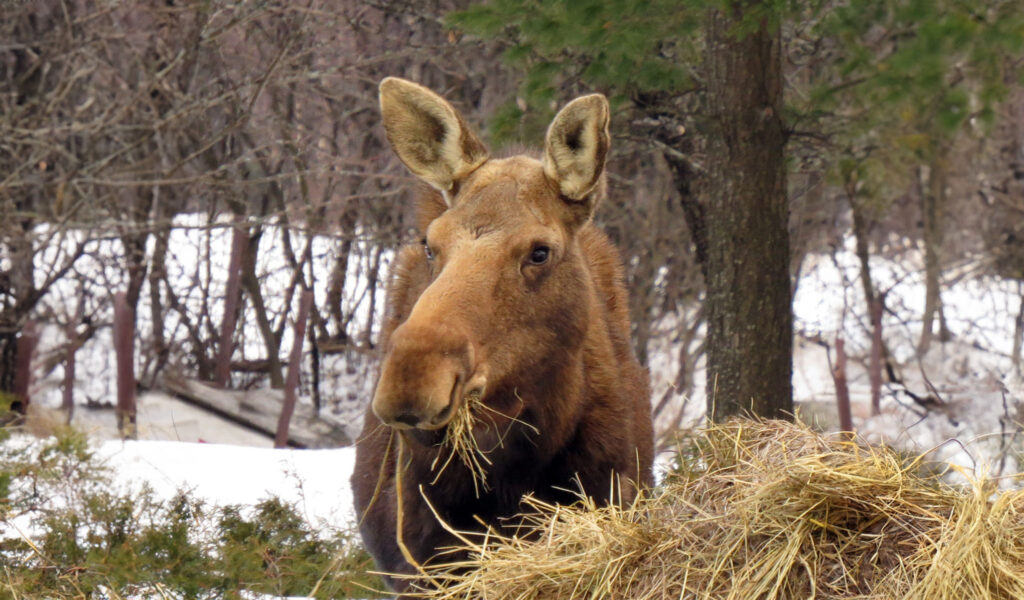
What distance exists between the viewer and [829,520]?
297 cm

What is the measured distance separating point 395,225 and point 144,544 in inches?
238

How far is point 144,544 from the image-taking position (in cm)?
546

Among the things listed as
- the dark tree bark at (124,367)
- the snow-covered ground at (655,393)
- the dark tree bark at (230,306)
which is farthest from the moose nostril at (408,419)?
the dark tree bark at (230,306)

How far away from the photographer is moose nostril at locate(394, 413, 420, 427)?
316 cm

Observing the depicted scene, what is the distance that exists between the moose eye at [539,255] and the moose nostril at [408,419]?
80 cm

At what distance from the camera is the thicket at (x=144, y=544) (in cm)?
493

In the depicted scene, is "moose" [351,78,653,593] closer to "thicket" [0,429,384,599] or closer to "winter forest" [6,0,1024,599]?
"winter forest" [6,0,1024,599]

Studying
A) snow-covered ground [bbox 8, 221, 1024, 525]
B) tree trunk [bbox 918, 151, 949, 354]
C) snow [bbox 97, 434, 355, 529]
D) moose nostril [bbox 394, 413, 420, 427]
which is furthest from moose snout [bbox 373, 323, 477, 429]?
tree trunk [bbox 918, 151, 949, 354]

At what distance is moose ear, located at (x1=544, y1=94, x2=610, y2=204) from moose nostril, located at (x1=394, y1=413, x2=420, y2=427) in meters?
1.19

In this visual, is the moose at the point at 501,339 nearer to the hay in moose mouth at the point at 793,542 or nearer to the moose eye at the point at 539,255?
the moose eye at the point at 539,255

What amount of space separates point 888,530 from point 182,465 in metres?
5.82

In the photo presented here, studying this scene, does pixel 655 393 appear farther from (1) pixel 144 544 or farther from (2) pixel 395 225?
(1) pixel 144 544

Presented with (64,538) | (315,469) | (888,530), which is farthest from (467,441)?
(315,469)

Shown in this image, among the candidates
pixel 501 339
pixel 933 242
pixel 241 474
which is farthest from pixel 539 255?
pixel 933 242
